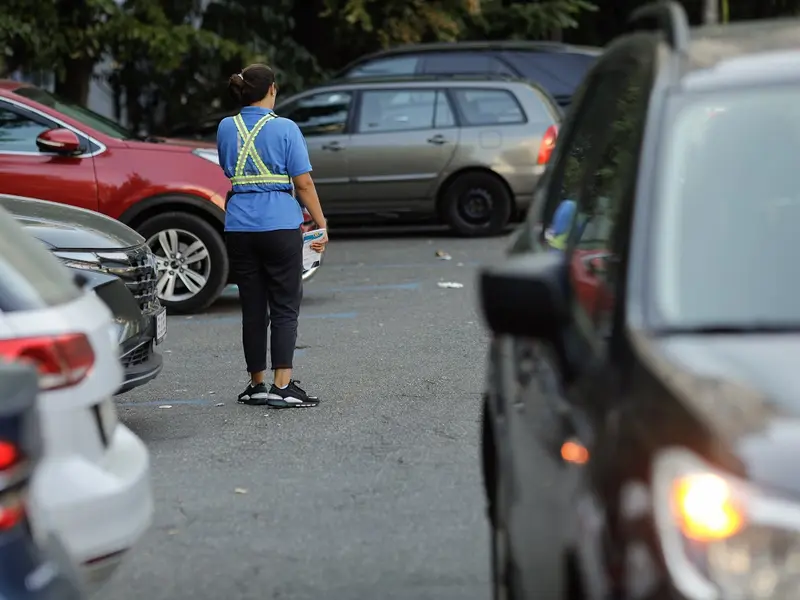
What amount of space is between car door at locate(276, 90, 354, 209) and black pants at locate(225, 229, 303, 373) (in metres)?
8.89

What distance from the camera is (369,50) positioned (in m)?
23.6

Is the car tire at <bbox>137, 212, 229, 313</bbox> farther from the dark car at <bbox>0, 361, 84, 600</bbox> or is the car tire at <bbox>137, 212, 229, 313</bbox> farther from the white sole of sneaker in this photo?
the dark car at <bbox>0, 361, 84, 600</bbox>

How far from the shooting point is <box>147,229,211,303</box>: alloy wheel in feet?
39.1

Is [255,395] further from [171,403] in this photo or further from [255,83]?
[255,83]

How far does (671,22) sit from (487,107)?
13.8m

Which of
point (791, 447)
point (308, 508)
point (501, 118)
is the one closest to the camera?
point (791, 447)

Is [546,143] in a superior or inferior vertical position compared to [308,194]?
inferior

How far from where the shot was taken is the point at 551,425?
3598 mm

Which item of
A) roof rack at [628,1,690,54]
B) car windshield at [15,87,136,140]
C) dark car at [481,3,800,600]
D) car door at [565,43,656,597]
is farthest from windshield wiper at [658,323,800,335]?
car windshield at [15,87,136,140]

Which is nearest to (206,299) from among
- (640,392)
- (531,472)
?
(531,472)

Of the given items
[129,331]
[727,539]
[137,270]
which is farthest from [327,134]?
[727,539]

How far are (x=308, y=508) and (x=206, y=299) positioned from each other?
572cm

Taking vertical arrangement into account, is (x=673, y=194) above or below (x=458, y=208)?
above

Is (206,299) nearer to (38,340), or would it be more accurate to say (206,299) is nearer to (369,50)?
(38,340)
